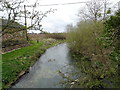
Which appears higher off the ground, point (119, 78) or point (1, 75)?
point (119, 78)

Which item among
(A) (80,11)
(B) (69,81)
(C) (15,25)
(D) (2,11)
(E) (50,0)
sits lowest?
(B) (69,81)

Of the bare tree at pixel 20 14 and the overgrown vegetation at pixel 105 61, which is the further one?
the bare tree at pixel 20 14

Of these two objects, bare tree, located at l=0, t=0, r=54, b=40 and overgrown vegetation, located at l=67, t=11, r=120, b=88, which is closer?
overgrown vegetation, located at l=67, t=11, r=120, b=88

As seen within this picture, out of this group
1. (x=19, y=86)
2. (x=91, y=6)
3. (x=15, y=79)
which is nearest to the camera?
(x=19, y=86)

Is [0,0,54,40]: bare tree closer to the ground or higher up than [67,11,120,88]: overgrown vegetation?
higher up

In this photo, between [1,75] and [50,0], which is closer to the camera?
[1,75]

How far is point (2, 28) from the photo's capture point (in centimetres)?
275

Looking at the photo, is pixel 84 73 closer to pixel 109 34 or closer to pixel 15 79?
pixel 109 34

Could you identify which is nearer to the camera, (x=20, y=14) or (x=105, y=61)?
(x=20, y=14)

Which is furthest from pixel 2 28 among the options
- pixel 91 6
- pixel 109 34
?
pixel 91 6

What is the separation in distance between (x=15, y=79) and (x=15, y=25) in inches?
153

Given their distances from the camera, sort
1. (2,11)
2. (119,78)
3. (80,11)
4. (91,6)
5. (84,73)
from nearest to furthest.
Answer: (2,11), (119,78), (84,73), (91,6), (80,11)

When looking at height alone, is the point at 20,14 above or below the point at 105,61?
above

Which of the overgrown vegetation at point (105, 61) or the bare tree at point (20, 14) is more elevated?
the bare tree at point (20, 14)
